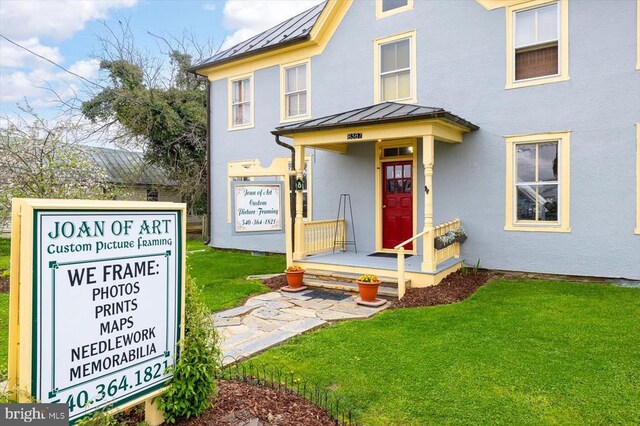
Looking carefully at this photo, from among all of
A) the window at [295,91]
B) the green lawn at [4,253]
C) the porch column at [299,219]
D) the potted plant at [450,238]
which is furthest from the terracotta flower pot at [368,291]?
the green lawn at [4,253]

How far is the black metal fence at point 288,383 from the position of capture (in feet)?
10.6

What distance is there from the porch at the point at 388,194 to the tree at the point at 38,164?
408 cm

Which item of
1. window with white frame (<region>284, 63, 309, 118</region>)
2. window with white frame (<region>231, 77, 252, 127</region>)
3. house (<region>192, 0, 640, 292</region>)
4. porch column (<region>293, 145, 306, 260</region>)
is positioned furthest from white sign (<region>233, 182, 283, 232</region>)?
window with white frame (<region>231, 77, 252, 127</region>)

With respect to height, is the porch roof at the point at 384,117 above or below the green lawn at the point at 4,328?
above

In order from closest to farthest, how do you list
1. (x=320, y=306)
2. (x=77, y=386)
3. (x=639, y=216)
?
1. (x=77, y=386)
2. (x=320, y=306)
3. (x=639, y=216)

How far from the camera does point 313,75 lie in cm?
1108

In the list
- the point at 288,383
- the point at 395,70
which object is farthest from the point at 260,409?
the point at 395,70

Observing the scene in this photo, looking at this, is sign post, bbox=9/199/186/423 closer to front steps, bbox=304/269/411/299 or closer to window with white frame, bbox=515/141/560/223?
front steps, bbox=304/269/411/299

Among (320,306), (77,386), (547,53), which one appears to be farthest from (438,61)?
(77,386)

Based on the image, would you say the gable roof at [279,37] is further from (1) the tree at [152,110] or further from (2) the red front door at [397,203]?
(2) the red front door at [397,203]

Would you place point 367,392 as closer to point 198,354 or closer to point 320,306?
point 198,354

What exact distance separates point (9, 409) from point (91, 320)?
516 millimetres

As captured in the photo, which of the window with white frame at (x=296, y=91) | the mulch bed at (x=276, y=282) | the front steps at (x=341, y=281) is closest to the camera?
the front steps at (x=341, y=281)

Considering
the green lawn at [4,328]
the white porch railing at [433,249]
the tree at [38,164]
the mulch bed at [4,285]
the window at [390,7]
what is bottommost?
the green lawn at [4,328]
